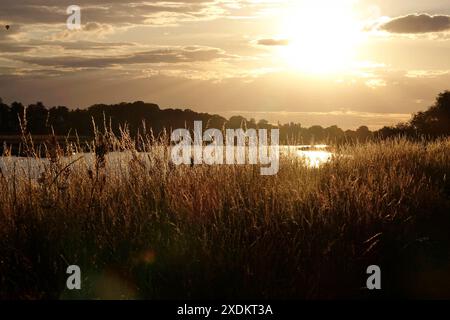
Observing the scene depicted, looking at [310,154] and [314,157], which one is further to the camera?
[310,154]

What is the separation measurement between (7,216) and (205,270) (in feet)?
9.18

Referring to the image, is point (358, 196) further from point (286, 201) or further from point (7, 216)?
point (7, 216)

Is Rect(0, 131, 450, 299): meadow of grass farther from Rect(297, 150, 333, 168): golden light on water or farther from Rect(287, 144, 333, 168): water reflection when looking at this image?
Rect(287, 144, 333, 168): water reflection

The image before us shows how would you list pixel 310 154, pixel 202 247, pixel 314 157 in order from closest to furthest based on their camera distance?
1. pixel 202 247
2. pixel 314 157
3. pixel 310 154

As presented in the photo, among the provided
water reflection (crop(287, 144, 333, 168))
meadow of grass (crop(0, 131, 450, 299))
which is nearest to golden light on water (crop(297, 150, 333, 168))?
water reflection (crop(287, 144, 333, 168))

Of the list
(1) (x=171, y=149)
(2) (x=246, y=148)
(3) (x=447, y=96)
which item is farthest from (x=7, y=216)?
(3) (x=447, y=96)

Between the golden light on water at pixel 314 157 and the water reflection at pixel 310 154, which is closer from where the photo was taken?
the golden light on water at pixel 314 157

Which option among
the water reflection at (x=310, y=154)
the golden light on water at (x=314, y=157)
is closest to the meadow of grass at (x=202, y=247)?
the golden light on water at (x=314, y=157)

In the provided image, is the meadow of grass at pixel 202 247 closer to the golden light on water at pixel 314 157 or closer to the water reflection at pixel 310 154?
the golden light on water at pixel 314 157

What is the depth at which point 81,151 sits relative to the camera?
1145 cm

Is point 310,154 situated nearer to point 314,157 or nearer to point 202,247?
point 314,157

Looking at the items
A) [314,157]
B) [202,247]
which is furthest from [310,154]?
[202,247]

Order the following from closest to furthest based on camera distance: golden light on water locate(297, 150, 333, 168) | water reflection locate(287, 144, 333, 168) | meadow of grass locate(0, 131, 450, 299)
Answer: meadow of grass locate(0, 131, 450, 299) → golden light on water locate(297, 150, 333, 168) → water reflection locate(287, 144, 333, 168)

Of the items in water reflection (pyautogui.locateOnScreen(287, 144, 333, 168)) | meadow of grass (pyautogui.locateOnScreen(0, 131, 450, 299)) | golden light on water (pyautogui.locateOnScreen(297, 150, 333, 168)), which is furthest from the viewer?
water reflection (pyautogui.locateOnScreen(287, 144, 333, 168))
